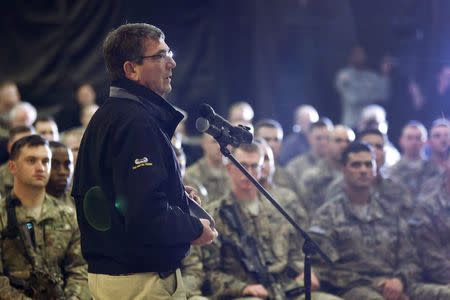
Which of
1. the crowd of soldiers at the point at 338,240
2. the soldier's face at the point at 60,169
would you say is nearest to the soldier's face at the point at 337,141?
the crowd of soldiers at the point at 338,240

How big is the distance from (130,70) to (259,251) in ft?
8.67

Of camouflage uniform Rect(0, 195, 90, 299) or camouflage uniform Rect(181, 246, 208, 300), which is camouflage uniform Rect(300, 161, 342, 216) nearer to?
camouflage uniform Rect(181, 246, 208, 300)

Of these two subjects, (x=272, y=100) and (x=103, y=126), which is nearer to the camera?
(x=103, y=126)

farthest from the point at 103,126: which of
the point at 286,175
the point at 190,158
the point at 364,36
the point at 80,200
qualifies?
the point at 364,36

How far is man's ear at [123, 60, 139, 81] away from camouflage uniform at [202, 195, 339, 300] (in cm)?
242

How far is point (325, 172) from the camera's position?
7.79 m

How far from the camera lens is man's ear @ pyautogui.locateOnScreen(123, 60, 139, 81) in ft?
11.2

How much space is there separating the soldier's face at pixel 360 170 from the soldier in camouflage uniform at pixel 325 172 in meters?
1.12

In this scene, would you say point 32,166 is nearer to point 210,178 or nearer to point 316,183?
point 210,178

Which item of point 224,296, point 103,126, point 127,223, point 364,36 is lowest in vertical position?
point 224,296

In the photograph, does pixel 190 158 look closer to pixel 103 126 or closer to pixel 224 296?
pixel 224 296

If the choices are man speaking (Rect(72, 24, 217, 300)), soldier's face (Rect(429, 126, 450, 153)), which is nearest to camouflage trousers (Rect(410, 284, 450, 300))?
soldier's face (Rect(429, 126, 450, 153))

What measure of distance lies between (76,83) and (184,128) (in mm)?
1213

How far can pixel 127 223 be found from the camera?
317 cm
